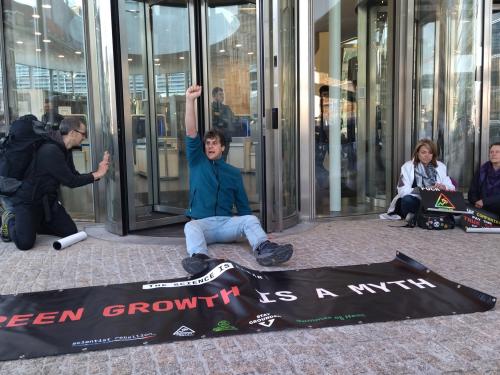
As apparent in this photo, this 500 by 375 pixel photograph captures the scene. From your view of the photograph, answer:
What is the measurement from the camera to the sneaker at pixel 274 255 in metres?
3.79

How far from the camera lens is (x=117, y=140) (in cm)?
499

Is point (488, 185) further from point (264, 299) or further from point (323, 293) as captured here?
point (264, 299)

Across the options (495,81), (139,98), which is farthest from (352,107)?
(495,81)

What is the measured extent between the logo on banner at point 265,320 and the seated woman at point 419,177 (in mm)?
3224

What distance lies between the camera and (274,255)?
12.4ft

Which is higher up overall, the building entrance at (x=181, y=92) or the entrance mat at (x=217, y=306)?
the building entrance at (x=181, y=92)

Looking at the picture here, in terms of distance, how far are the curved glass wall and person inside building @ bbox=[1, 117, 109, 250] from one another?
40.2 inches

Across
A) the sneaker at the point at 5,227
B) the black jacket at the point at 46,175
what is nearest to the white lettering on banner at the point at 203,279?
the black jacket at the point at 46,175

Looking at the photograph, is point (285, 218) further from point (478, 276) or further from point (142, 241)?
point (478, 276)

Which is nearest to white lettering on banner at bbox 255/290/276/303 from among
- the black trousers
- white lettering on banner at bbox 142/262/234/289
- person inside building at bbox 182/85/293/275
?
white lettering on banner at bbox 142/262/234/289

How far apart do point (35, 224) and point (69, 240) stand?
1.16ft

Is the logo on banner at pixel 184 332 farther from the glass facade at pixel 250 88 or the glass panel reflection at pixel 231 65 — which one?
the glass panel reflection at pixel 231 65

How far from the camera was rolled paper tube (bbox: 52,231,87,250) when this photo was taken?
4.54 m

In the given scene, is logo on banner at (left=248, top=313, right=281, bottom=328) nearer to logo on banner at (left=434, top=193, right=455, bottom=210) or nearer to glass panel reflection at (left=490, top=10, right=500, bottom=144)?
logo on banner at (left=434, top=193, right=455, bottom=210)
